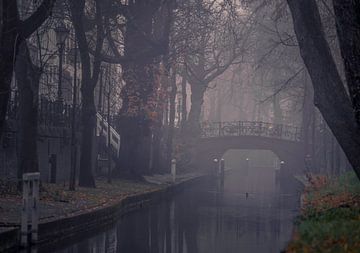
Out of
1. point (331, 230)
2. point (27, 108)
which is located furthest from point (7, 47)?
point (331, 230)

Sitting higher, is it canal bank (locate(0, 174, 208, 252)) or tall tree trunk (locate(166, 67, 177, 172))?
tall tree trunk (locate(166, 67, 177, 172))

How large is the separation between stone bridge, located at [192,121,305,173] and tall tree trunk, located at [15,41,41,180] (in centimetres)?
4300

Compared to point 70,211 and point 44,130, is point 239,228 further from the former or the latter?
point 44,130

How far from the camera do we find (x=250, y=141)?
70625mm

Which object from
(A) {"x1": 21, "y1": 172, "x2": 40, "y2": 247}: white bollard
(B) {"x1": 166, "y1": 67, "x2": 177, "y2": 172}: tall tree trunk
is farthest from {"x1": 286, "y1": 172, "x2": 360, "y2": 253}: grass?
(B) {"x1": 166, "y1": 67, "x2": 177, "y2": 172}: tall tree trunk

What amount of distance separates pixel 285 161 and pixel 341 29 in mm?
58074

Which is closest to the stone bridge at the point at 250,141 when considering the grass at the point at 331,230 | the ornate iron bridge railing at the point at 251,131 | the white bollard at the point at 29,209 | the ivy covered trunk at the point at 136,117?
the ornate iron bridge railing at the point at 251,131

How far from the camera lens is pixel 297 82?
6184 cm

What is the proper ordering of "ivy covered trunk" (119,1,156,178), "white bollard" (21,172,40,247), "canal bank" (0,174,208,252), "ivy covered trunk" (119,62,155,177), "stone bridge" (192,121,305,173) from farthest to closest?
1. "stone bridge" (192,121,305,173)
2. "ivy covered trunk" (119,62,155,177)
3. "ivy covered trunk" (119,1,156,178)
4. "canal bank" (0,174,208,252)
5. "white bollard" (21,172,40,247)

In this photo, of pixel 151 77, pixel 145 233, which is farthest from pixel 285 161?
pixel 145 233

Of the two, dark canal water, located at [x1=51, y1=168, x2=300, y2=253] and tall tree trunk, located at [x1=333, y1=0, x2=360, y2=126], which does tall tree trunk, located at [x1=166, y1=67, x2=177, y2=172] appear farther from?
tall tree trunk, located at [x1=333, y1=0, x2=360, y2=126]

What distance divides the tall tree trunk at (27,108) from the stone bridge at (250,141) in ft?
141

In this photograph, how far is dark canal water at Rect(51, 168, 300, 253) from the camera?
1833 centimetres

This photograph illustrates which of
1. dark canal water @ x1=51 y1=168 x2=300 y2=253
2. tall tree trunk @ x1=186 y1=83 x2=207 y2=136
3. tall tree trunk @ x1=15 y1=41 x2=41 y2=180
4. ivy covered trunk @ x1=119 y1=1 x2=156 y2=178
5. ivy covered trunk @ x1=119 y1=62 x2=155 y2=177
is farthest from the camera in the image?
tall tree trunk @ x1=186 y1=83 x2=207 y2=136
